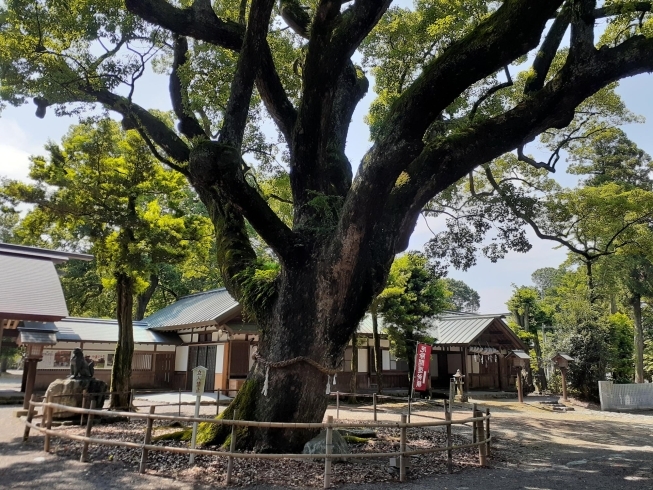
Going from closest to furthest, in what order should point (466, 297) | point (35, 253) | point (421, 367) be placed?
point (421, 367) → point (35, 253) → point (466, 297)

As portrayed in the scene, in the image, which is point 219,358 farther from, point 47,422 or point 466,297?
point 466,297

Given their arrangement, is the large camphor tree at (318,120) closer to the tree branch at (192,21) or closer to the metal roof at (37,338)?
the tree branch at (192,21)

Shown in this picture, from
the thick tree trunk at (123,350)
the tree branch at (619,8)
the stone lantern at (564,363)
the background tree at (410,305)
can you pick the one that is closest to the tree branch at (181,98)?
the thick tree trunk at (123,350)

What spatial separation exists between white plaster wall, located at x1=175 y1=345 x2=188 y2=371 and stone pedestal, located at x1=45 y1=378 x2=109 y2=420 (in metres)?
9.84

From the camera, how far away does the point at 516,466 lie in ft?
24.8

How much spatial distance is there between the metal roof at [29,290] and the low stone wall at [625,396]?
18.4m

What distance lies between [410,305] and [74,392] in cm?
1238

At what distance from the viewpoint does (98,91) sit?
32.3 feet

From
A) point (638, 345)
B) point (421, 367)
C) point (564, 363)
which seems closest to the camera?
point (421, 367)

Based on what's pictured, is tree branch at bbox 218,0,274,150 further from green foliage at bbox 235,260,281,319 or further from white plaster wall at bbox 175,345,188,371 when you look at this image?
white plaster wall at bbox 175,345,188,371

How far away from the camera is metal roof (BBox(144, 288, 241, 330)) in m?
18.3

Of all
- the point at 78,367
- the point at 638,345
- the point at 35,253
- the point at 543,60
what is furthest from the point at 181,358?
the point at 638,345

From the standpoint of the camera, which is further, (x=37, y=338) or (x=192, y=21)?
(x=37, y=338)

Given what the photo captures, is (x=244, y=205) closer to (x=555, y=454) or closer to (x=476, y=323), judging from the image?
(x=555, y=454)
